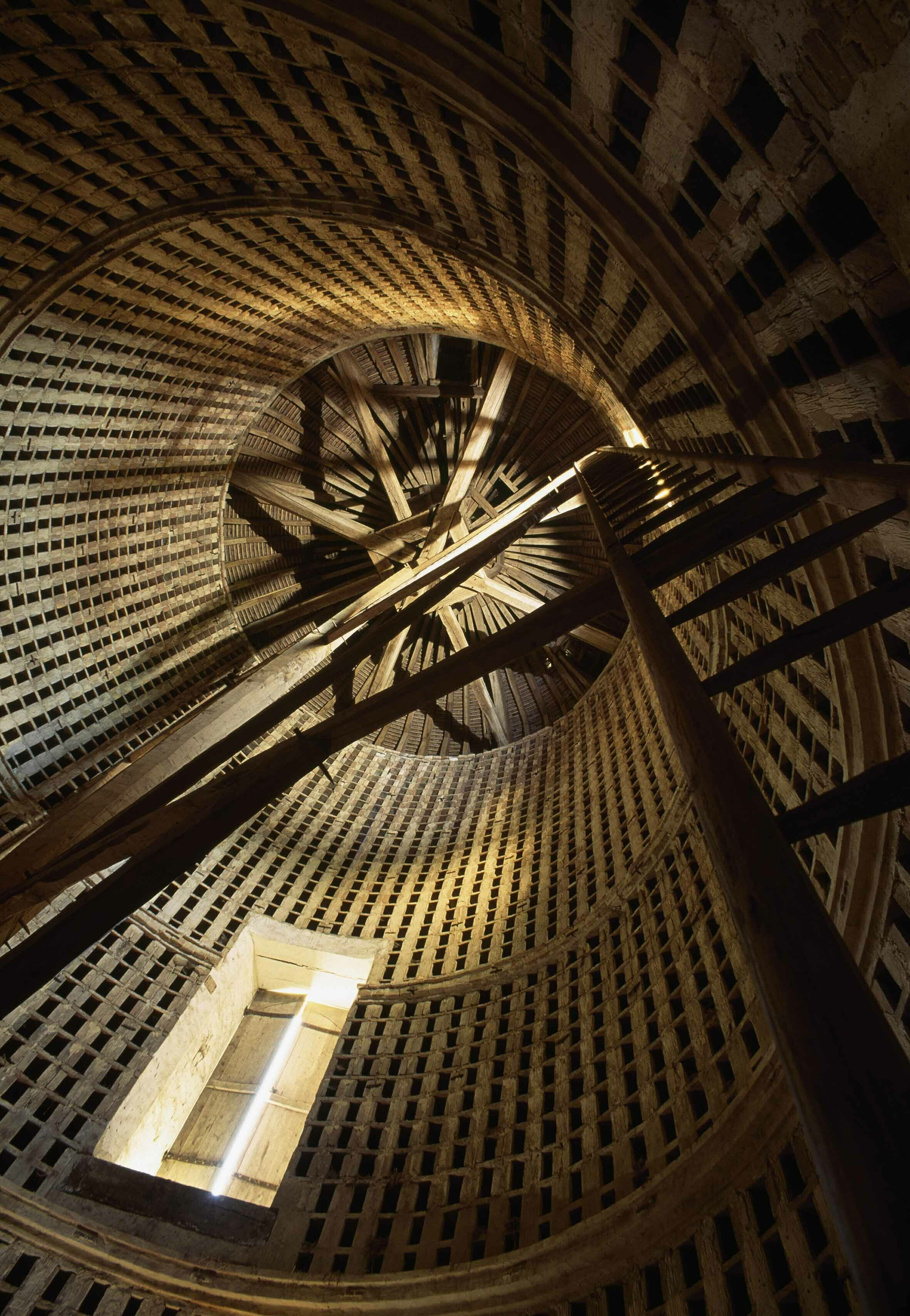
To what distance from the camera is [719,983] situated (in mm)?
5688

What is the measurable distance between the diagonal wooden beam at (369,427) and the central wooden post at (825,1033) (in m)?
12.1

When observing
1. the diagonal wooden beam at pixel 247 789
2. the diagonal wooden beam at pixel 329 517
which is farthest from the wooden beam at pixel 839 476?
the diagonal wooden beam at pixel 329 517

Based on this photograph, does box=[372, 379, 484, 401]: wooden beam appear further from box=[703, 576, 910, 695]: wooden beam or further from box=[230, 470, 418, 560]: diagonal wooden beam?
box=[703, 576, 910, 695]: wooden beam

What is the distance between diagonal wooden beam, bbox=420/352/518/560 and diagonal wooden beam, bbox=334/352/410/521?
130 cm

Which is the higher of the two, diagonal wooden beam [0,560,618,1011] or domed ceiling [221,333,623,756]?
domed ceiling [221,333,623,756]

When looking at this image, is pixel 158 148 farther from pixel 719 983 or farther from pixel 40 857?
pixel 719 983

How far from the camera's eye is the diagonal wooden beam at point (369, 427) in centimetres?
1281

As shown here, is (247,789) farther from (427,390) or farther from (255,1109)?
(427,390)

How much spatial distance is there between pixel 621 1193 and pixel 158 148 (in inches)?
387

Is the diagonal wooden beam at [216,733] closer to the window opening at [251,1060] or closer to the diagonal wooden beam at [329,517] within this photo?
the diagonal wooden beam at [329,517]

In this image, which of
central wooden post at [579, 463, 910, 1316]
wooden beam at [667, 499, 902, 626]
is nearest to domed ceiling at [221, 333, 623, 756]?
wooden beam at [667, 499, 902, 626]

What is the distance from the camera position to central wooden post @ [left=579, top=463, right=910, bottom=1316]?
3.29 ft

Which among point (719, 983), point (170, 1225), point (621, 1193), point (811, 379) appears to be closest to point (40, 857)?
point (170, 1225)

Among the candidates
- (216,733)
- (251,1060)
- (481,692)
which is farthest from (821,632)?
(481,692)
